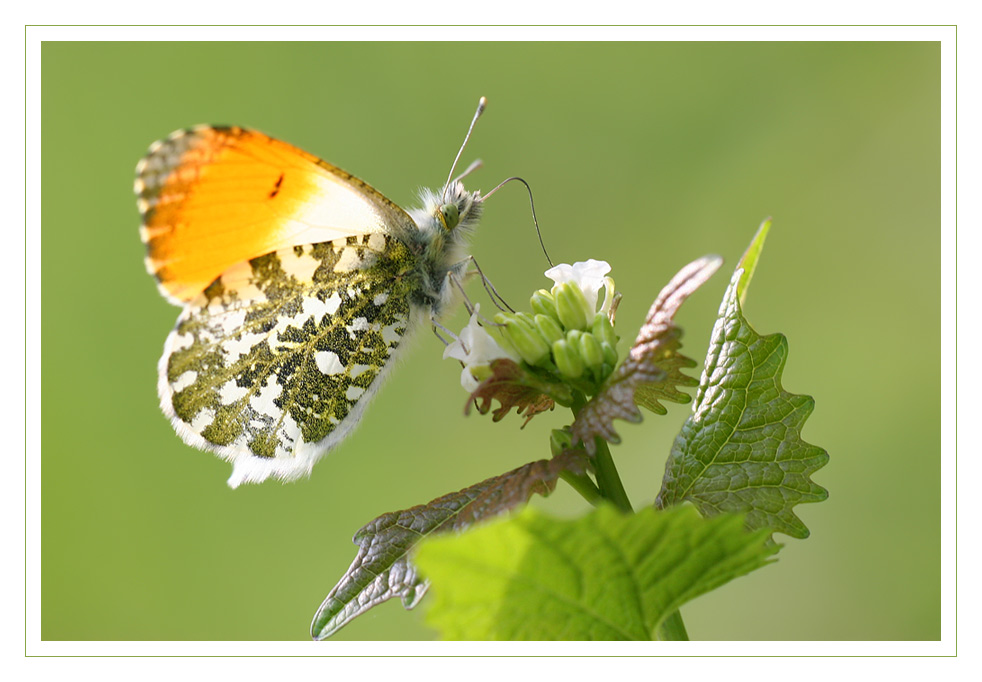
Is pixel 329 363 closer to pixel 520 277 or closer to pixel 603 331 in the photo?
pixel 603 331

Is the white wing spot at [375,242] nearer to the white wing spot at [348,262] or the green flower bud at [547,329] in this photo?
the white wing spot at [348,262]

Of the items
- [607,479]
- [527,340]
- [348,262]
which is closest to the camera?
[607,479]

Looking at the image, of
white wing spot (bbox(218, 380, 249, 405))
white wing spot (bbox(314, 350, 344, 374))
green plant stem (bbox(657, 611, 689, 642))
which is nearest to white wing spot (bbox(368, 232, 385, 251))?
white wing spot (bbox(314, 350, 344, 374))

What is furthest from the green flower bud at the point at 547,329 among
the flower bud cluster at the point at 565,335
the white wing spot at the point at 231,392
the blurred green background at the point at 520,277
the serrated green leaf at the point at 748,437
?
the blurred green background at the point at 520,277

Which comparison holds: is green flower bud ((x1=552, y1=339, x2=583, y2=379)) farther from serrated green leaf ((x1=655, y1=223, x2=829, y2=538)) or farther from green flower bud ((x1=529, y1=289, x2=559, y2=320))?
serrated green leaf ((x1=655, y1=223, x2=829, y2=538))

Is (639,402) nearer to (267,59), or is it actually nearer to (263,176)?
(263,176)

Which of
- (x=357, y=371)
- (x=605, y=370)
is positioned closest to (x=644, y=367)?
(x=605, y=370)
